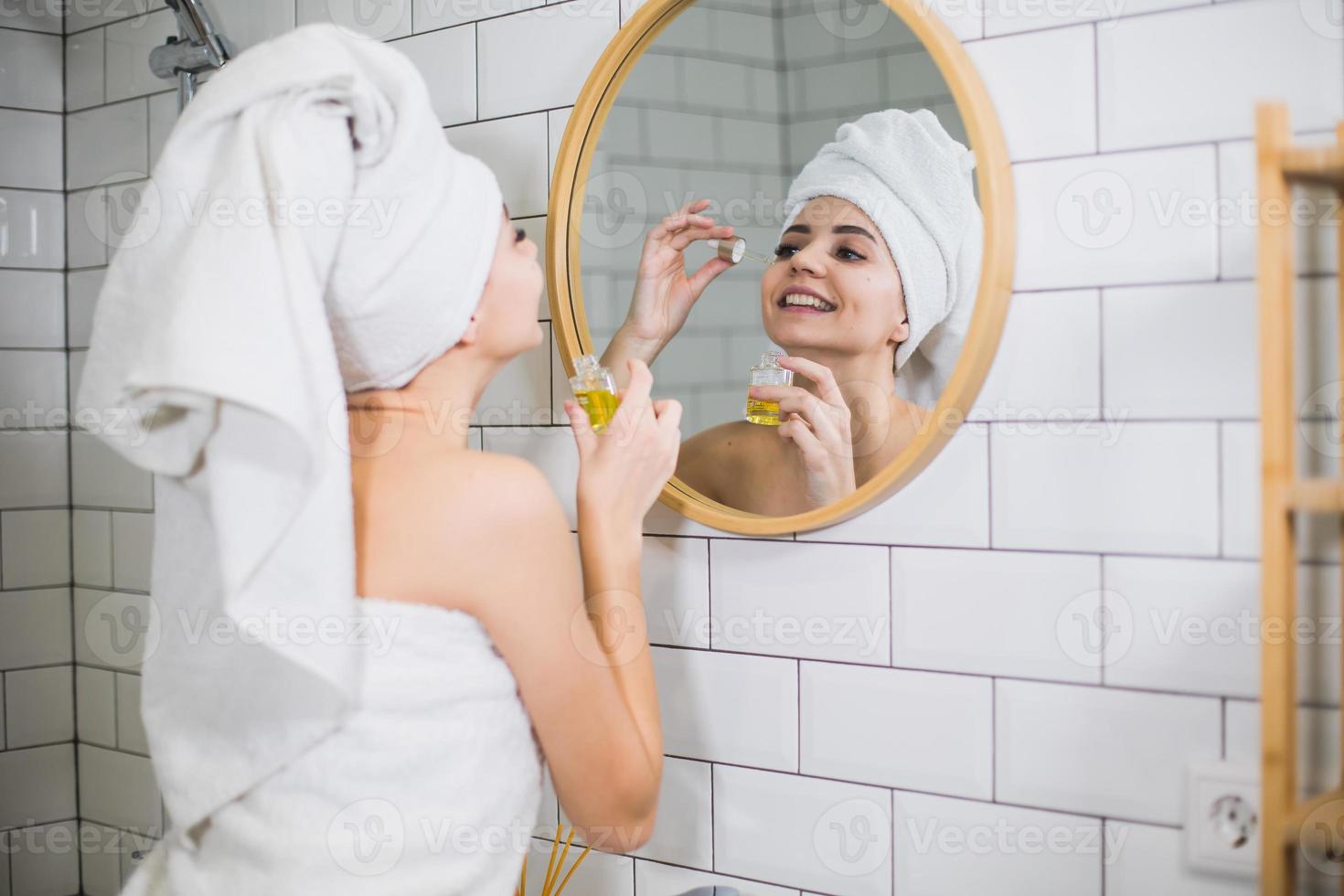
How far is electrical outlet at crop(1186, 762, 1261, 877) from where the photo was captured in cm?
93

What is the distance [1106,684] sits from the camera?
3.24 feet

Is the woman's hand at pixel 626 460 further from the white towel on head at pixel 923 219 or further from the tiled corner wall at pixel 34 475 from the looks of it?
the tiled corner wall at pixel 34 475

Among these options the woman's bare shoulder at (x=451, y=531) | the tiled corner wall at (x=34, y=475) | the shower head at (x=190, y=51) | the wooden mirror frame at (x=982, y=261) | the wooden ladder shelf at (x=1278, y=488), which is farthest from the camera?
the tiled corner wall at (x=34, y=475)

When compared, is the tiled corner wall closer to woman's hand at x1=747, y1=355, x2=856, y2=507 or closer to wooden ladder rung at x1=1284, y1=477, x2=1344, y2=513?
woman's hand at x1=747, y1=355, x2=856, y2=507

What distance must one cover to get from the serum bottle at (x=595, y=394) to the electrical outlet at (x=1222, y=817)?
63 cm

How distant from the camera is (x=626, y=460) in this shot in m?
1.01

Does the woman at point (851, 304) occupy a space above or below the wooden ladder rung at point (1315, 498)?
above

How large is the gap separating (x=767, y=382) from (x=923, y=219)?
225 mm

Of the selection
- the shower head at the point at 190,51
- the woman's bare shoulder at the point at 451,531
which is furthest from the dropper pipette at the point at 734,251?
the shower head at the point at 190,51

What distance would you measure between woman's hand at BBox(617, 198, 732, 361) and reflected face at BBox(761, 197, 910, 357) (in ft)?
0.25

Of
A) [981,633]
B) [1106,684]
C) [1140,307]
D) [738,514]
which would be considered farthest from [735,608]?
[1140,307]

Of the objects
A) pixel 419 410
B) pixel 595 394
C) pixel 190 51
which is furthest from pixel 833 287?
pixel 190 51

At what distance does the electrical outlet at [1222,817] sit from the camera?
926mm

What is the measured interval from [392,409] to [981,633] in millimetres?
600
